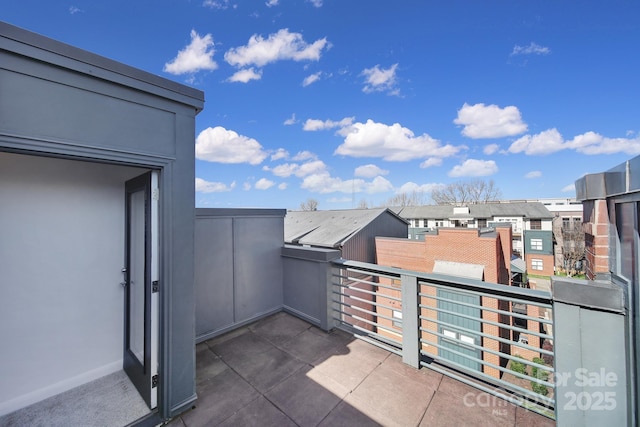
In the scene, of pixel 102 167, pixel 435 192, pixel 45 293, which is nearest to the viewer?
pixel 45 293

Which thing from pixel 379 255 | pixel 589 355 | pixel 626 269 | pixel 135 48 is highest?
pixel 135 48

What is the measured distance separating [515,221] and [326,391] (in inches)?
1214

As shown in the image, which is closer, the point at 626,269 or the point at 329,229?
the point at 626,269

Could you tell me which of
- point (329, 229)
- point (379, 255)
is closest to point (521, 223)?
point (379, 255)

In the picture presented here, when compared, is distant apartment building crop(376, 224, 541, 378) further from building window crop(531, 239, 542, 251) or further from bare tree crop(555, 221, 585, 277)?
building window crop(531, 239, 542, 251)

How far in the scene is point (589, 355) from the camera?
4.77 ft

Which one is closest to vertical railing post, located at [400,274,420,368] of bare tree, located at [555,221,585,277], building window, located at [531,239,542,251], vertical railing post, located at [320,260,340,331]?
vertical railing post, located at [320,260,340,331]

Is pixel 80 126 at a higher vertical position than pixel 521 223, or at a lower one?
higher

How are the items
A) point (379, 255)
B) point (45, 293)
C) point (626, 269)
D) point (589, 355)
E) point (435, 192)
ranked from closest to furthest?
point (626, 269) < point (589, 355) < point (45, 293) < point (379, 255) < point (435, 192)

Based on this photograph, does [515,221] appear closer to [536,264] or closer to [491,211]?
[491,211]

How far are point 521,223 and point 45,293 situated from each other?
107ft

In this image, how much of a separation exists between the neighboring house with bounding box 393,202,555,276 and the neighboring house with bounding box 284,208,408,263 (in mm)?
4838

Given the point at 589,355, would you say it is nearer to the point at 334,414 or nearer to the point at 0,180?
the point at 334,414

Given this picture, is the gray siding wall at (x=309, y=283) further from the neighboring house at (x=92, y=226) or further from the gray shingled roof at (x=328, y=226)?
the gray shingled roof at (x=328, y=226)
